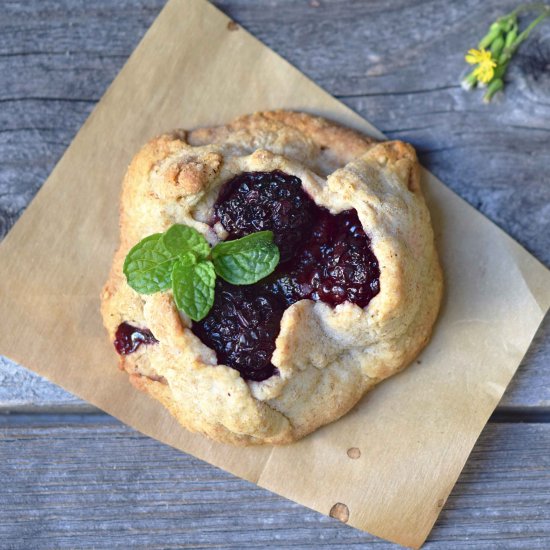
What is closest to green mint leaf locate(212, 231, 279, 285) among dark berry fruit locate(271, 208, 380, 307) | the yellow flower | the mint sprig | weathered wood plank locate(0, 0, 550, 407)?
the mint sprig

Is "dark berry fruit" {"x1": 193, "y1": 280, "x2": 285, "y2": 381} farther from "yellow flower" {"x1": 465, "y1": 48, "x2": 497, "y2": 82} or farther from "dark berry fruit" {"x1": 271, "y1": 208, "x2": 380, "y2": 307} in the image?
"yellow flower" {"x1": 465, "y1": 48, "x2": 497, "y2": 82}

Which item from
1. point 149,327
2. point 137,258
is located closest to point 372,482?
point 149,327

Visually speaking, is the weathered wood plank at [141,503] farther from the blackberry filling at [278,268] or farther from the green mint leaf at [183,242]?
the green mint leaf at [183,242]

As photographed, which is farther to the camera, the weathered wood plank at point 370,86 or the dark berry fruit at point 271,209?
the weathered wood plank at point 370,86

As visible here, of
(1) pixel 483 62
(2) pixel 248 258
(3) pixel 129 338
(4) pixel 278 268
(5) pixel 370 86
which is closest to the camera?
(2) pixel 248 258

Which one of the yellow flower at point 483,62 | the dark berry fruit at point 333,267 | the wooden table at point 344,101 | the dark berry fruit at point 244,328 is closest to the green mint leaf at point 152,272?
the dark berry fruit at point 244,328

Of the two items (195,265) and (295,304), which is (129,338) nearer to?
(195,265)

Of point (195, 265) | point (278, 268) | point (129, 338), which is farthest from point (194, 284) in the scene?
point (129, 338)
